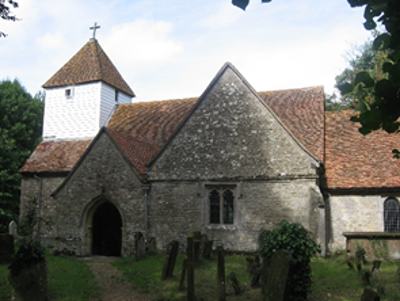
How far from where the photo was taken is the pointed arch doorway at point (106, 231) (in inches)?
709

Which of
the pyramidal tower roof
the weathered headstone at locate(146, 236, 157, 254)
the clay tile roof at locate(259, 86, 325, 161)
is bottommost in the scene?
the weathered headstone at locate(146, 236, 157, 254)

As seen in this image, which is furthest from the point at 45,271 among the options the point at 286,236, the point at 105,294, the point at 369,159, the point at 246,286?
the point at 369,159

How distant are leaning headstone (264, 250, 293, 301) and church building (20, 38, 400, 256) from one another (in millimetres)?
10193

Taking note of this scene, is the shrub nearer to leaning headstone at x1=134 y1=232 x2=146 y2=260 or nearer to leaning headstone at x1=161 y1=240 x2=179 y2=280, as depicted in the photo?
leaning headstone at x1=161 y1=240 x2=179 y2=280

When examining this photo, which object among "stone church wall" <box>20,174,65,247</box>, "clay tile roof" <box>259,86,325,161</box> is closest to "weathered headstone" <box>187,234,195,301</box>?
"clay tile roof" <box>259,86,325,161</box>

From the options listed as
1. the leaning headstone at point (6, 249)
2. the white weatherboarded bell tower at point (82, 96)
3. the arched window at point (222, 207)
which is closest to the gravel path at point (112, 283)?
the leaning headstone at point (6, 249)

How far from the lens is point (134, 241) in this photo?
1589cm

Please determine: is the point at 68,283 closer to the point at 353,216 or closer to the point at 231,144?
the point at 231,144

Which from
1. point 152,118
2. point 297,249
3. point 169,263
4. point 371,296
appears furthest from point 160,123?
point 371,296

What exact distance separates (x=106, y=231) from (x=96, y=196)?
230 centimetres

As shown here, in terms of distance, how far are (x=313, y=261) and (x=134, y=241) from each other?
7.08 metres

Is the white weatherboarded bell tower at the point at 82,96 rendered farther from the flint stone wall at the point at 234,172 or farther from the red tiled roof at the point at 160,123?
the flint stone wall at the point at 234,172

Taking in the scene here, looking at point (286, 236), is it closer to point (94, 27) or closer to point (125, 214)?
point (125, 214)

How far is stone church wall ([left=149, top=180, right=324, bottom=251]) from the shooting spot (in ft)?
49.2
